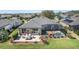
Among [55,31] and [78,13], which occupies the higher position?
[78,13]

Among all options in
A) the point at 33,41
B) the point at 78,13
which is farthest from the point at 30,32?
the point at 78,13

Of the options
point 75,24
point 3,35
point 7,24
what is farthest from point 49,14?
point 3,35

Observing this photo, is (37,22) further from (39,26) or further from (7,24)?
(7,24)

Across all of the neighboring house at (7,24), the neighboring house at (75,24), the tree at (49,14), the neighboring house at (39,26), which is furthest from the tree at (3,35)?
the neighboring house at (75,24)

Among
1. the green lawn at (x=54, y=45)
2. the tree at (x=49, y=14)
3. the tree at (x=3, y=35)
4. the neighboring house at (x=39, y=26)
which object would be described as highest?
the tree at (x=49, y=14)

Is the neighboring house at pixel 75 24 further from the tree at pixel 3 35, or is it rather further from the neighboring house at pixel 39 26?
the tree at pixel 3 35

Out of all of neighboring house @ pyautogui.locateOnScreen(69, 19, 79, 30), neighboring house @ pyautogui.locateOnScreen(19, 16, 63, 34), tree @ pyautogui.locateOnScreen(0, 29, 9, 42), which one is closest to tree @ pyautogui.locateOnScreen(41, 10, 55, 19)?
neighboring house @ pyautogui.locateOnScreen(19, 16, 63, 34)
